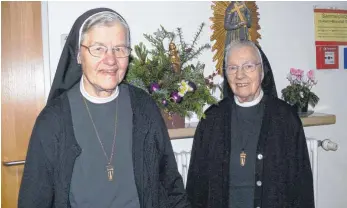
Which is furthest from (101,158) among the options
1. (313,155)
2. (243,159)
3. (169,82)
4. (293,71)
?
(313,155)

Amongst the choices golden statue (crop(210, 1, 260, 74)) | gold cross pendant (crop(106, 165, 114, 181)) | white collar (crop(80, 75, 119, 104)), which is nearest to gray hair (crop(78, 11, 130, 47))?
white collar (crop(80, 75, 119, 104))

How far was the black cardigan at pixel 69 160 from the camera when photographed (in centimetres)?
118

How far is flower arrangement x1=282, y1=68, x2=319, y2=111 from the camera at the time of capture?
2402 millimetres

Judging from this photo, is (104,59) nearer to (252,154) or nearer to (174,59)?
(174,59)

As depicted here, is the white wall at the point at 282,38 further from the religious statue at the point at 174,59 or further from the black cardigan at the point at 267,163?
the black cardigan at the point at 267,163

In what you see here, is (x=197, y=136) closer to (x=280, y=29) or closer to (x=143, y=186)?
(x=143, y=186)

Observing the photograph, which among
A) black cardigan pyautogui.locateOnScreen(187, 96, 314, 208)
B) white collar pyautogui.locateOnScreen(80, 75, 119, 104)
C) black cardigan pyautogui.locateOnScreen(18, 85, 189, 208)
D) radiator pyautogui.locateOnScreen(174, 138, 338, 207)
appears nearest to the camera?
black cardigan pyautogui.locateOnScreen(18, 85, 189, 208)

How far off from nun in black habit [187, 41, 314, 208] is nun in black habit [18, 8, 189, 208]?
1.44 ft

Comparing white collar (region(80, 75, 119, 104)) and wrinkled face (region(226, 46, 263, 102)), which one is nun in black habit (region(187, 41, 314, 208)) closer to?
wrinkled face (region(226, 46, 263, 102))

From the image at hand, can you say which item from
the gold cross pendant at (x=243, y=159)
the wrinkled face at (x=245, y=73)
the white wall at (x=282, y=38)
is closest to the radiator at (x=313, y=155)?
the white wall at (x=282, y=38)

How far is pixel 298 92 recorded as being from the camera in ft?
7.90

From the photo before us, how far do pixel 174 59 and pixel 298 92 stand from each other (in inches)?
41.4

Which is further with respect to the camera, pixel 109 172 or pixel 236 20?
pixel 236 20

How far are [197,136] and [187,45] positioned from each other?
2.21 ft
